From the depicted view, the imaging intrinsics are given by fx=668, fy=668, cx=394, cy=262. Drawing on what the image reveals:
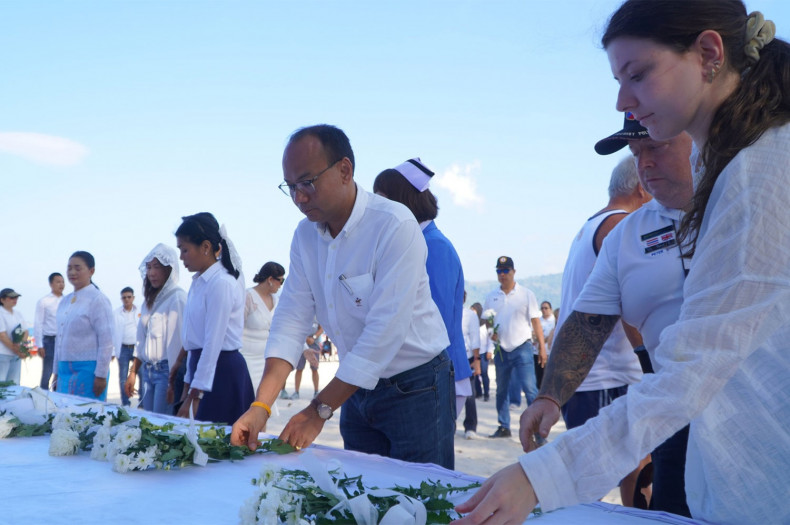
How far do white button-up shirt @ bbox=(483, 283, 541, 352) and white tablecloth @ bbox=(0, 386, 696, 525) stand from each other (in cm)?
686

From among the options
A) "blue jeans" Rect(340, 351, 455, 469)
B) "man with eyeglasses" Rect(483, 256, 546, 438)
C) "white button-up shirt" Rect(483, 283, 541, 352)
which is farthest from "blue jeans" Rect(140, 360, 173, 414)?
"white button-up shirt" Rect(483, 283, 541, 352)

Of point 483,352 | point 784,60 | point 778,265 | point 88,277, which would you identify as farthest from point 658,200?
point 483,352

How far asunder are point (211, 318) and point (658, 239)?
10.1 ft

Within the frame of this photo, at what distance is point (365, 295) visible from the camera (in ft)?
8.38

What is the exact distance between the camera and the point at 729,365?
1089 millimetres

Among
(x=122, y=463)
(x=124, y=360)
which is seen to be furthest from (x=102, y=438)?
(x=124, y=360)

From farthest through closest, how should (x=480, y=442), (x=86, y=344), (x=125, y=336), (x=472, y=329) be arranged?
1. (x=125, y=336)
2. (x=472, y=329)
3. (x=480, y=442)
4. (x=86, y=344)

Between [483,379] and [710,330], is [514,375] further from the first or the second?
[710,330]

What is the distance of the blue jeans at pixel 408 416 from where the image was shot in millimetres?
2541

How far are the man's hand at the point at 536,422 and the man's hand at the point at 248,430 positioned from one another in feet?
3.08

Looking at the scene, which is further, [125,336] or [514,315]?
[125,336]

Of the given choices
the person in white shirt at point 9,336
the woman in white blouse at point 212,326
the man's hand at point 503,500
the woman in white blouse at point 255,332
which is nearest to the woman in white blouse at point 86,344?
the woman in white blouse at point 255,332

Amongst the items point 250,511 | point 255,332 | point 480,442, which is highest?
point 255,332

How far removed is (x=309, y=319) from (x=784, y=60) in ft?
6.75
